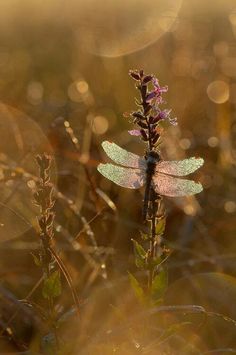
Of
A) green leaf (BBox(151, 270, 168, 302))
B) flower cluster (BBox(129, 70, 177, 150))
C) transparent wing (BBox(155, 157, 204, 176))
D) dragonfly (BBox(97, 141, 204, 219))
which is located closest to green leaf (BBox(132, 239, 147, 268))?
green leaf (BBox(151, 270, 168, 302))

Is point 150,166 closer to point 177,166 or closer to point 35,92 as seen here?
point 177,166

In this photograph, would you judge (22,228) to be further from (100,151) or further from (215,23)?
(215,23)

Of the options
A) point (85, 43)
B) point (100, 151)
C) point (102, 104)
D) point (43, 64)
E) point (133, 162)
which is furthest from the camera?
point (85, 43)

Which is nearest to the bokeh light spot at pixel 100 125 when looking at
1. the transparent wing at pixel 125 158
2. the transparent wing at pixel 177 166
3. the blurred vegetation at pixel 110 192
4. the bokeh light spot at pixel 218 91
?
the blurred vegetation at pixel 110 192

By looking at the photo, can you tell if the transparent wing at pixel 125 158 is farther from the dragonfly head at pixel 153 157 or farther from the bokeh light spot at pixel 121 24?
the bokeh light spot at pixel 121 24

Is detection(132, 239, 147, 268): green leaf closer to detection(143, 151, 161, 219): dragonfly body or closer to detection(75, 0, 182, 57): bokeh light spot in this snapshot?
detection(143, 151, 161, 219): dragonfly body

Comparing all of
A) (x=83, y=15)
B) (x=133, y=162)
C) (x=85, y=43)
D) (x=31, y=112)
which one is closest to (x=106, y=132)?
(x=31, y=112)

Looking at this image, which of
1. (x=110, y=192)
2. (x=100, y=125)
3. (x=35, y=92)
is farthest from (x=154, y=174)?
(x=35, y=92)

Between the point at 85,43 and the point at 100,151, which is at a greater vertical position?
the point at 85,43
